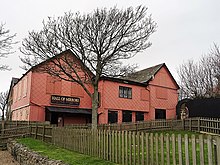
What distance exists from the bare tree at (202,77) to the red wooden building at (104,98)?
3147mm

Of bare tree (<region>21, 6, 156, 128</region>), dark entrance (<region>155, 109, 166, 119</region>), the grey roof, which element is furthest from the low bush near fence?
dark entrance (<region>155, 109, 166, 119</region>)

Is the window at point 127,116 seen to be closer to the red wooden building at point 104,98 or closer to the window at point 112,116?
the red wooden building at point 104,98

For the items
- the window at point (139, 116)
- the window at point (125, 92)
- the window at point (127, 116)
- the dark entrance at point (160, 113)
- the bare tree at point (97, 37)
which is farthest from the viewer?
the dark entrance at point (160, 113)

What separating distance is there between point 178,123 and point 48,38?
48.0 feet

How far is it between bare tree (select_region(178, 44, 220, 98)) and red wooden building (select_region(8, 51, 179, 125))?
124 inches

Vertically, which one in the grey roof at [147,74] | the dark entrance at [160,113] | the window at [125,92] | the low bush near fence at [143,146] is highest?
the grey roof at [147,74]

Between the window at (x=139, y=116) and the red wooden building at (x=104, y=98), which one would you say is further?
the window at (x=139, y=116)

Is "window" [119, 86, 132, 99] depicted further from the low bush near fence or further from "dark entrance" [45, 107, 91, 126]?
the low bush near fence

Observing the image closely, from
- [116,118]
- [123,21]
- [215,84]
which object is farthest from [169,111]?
[123,21]

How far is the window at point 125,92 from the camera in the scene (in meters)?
27.9

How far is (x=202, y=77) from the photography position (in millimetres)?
32438

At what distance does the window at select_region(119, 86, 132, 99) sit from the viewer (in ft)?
91.6

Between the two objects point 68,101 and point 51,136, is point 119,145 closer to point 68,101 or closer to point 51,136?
point 51,136

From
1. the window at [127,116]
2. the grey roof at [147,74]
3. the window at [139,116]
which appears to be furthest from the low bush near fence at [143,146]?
the grey roof at [147,74]
